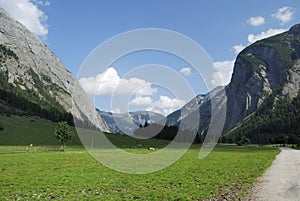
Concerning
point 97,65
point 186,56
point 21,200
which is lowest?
point 21,200

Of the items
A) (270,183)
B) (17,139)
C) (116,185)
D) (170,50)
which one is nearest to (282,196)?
(270,183)

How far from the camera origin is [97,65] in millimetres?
21156

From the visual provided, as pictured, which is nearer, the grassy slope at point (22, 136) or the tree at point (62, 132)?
the tree at point (62, 132)

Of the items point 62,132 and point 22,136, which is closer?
point 62,132

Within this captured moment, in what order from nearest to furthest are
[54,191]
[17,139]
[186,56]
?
[54,191], [186,56], [17,139]

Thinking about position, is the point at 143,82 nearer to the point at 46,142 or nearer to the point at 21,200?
the point at 21,200

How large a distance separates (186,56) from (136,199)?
42.9ft

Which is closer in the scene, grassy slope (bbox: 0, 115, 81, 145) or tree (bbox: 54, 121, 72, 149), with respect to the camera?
tree (bbox: 54, 121, 72, 149)

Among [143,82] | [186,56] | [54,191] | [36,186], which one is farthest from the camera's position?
[143,82]

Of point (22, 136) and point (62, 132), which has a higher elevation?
point (62, 132)

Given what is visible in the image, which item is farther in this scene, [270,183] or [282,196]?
[270,183]

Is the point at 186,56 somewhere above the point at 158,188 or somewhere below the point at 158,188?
above

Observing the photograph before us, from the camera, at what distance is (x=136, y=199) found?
1767 cm

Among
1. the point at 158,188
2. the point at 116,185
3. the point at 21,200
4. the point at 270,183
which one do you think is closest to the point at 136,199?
A: the point at 158,188
